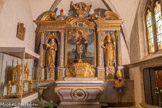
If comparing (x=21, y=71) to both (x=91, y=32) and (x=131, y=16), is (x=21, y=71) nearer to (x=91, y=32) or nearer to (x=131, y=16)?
(x=91, y=32)

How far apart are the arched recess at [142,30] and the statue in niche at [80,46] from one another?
107 inches

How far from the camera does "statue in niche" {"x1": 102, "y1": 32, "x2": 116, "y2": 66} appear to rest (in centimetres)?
752

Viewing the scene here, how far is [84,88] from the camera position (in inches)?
242

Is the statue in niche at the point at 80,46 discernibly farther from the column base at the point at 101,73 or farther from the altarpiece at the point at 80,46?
the column base at the point at 101,73

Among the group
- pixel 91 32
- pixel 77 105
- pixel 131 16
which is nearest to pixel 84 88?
pixel 77 105

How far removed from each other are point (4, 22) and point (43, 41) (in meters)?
2.91

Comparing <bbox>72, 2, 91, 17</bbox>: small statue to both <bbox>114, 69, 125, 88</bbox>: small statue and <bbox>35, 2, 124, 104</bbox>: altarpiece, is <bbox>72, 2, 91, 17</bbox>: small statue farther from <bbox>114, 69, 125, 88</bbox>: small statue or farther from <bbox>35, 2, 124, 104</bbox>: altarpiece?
<bbox>114, 69, 125, 88</bbox>: small statue

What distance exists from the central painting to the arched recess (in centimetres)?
225

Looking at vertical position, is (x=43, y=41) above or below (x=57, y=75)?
above

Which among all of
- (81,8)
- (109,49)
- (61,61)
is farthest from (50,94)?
(81,8)

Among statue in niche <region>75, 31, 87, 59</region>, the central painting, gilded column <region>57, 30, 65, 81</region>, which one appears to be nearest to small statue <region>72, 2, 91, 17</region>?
the central painting

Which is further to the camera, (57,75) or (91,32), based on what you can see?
(91,32)

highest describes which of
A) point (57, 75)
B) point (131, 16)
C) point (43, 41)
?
point (131, 16)

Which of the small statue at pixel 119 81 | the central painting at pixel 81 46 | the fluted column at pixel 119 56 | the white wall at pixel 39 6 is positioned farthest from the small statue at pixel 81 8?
the small statue at pixel 119 81
